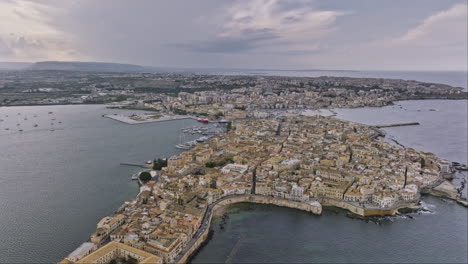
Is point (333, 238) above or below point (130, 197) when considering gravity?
below

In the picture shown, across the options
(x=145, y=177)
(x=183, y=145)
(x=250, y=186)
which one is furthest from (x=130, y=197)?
(x=183, y=145)

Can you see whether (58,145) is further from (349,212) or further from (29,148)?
(349,212)

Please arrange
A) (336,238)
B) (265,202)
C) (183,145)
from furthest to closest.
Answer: (183,145), (265,202), (336,238)

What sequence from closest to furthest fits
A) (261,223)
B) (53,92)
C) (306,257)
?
(306,257)
(261,223)
(53,92)

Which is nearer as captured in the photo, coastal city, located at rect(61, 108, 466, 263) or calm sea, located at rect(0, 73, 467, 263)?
coastal city, located at rect(61, 108, 466, 263)

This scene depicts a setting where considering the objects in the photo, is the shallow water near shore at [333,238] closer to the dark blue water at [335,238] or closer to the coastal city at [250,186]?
the dark blue water at [335,238]

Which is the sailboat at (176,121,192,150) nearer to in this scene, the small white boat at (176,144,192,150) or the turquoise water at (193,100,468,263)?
the small white boat at (176,144,192,150)

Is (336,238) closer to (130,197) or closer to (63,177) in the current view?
(130,197)

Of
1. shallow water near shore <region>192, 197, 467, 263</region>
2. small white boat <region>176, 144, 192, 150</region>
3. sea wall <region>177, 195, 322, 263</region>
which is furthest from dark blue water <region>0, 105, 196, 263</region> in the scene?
shallow water near shore <region>192, 197, 467, 263</region>

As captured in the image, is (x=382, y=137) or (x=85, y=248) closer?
(x=85, y=248)

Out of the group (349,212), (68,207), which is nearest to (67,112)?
(68,207)

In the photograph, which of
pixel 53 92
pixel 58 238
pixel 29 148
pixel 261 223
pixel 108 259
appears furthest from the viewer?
pixel 53 92
